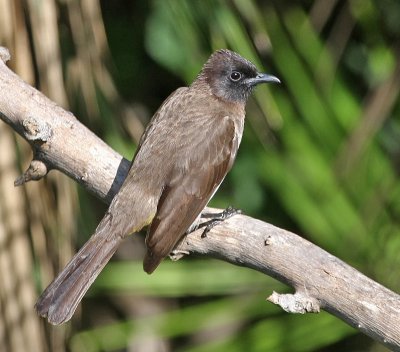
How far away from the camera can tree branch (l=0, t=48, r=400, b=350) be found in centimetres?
377

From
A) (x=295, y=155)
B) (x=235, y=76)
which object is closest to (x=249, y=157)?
(x=235, y=76)

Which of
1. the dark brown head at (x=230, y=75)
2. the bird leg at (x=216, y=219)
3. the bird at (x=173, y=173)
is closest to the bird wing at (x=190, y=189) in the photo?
the bird at (x=173, y=173)

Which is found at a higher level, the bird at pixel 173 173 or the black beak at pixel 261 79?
the black beak at pixel 261 79

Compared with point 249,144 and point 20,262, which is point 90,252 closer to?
point 20,262

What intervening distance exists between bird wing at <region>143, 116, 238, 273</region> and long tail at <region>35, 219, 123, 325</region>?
0.65 ft

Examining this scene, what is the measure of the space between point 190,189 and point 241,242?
69cm

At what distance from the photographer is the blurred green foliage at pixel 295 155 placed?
16.3ft

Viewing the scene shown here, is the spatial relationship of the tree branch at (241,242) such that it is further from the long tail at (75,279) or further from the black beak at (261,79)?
the black beak at (261,79)

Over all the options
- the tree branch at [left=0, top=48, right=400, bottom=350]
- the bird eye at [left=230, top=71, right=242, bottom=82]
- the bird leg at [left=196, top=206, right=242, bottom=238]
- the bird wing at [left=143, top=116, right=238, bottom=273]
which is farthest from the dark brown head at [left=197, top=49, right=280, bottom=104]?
the bird leg at [left=196, top=206, right=242, bottom=238]

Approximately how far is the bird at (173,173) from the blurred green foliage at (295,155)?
0.51ft

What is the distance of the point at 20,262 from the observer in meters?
4.61

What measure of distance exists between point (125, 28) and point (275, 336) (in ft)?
7.74

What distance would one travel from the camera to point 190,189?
4695mm

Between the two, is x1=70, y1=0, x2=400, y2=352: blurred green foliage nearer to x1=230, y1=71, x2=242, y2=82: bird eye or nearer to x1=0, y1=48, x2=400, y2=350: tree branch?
x1=230, y1=71, x2=242, y2=82: bird eye
